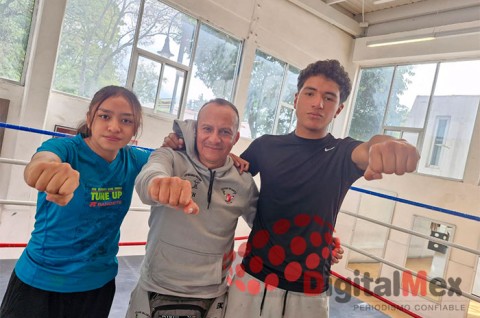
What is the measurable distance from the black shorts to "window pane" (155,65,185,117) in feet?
10.5

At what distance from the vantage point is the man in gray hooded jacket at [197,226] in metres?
0.97

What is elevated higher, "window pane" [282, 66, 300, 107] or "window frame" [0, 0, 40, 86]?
"window pane" [282, 66, 300, 107]

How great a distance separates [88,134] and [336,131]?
531 centimetres

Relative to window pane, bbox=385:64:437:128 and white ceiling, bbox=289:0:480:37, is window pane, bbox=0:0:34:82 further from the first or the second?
window pane, bbox=385:64:437:128

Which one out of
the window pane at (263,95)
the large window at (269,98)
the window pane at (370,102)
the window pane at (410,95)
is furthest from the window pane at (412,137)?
the window pane at (263,95)

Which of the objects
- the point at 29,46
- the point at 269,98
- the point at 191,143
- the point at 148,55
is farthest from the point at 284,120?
the point at 191,143

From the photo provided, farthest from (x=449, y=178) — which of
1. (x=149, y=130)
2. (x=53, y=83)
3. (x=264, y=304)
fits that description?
(x=53, y=83)

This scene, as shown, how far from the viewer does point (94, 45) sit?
134 inches

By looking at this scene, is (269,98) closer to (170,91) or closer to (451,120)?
(170,91)

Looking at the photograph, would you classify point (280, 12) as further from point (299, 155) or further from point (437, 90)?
point (299, 155)

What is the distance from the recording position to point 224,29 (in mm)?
4395

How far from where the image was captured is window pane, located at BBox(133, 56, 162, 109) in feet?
12.4

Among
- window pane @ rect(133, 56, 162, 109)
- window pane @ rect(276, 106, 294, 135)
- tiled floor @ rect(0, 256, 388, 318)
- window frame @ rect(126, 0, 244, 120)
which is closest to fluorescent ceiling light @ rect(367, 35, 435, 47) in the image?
window pane @ rect(276, 106, 294, 135)

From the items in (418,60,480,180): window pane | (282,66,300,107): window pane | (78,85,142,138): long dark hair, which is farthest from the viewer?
(282,66,300,107): window pane
